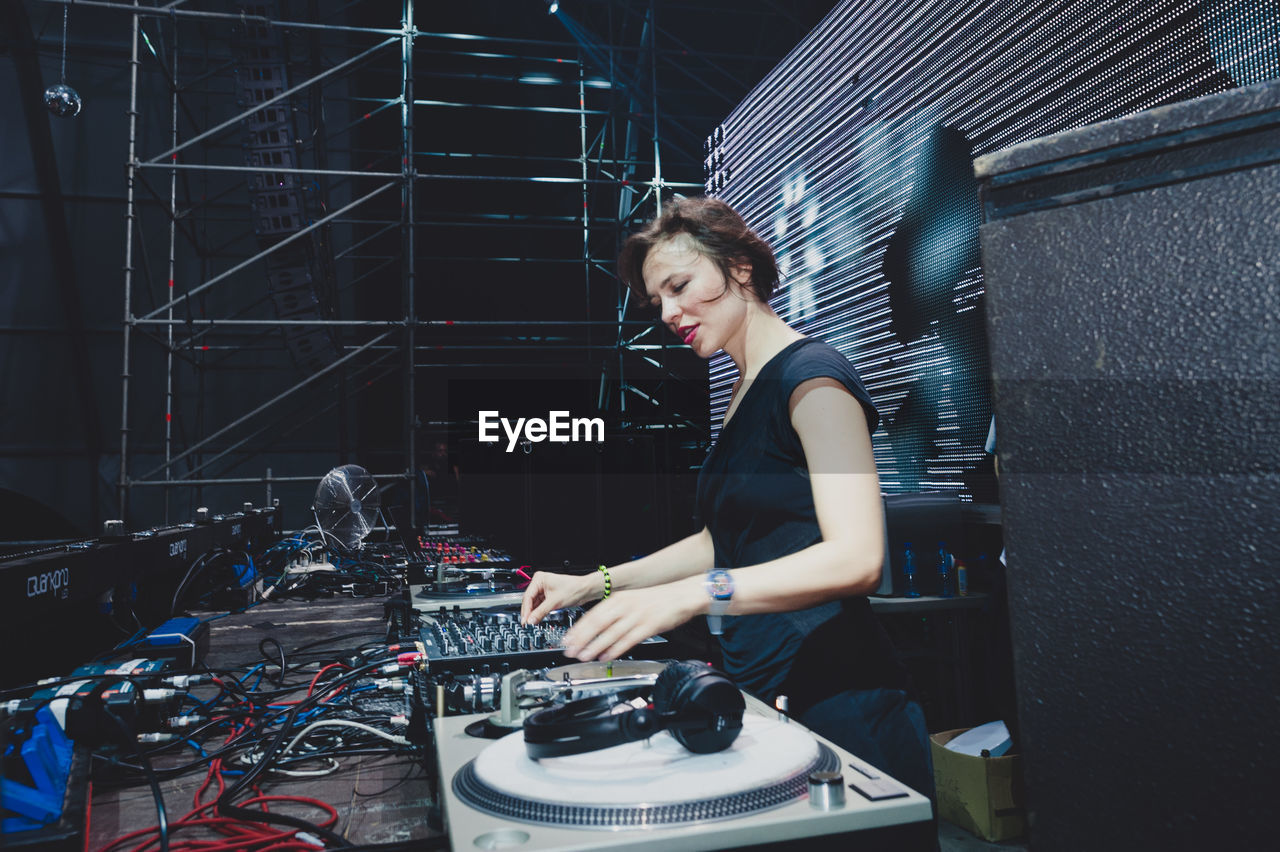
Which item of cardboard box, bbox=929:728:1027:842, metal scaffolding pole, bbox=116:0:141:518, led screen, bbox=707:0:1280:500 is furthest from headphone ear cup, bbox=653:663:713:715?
metal scaffolding pole, bbox=116:0:141:518

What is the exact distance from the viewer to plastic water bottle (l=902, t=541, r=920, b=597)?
2553 mm

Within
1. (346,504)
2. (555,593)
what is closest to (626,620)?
(555,593)

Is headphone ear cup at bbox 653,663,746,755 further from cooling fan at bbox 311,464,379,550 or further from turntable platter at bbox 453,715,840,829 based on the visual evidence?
cooling fan at bbox 311,464,379,550

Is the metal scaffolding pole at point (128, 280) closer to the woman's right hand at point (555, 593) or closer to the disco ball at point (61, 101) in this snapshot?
the disco ball at point (61, 101)

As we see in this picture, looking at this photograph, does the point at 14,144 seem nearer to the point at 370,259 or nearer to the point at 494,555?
the point at 370,259

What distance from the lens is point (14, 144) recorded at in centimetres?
745

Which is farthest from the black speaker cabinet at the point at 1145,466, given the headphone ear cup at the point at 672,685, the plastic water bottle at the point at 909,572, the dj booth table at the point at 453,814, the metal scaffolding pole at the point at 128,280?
the metal scaffolding pole at the point at 128,280

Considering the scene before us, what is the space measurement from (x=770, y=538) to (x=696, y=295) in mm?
371

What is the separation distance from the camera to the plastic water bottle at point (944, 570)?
8.43 feet

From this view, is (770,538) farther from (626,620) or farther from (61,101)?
(61,101)

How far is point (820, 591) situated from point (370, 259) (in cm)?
823

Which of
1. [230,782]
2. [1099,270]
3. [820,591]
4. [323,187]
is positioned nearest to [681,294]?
[820,591]

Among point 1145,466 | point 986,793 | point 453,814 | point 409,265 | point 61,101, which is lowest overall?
point 986,793

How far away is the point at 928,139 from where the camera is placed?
2.54m
